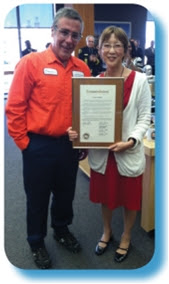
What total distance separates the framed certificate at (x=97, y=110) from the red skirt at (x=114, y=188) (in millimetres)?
167

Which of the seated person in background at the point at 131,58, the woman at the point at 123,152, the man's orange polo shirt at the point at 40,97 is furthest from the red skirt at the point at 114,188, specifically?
the seated person in background at the point at 131,58

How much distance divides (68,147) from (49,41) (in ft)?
1.40

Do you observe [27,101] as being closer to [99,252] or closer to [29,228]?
[29,228]

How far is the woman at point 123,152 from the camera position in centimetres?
99

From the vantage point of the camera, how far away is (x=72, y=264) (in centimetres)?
124

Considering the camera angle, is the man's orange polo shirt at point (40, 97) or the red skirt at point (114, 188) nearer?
the man's orange polo shirt at point (40, 97)

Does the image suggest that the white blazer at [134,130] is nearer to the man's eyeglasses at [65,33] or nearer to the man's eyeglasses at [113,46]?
the man's eyeglasses at [113,46]

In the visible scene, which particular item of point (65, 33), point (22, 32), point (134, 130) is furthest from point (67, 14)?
point (134, 130)

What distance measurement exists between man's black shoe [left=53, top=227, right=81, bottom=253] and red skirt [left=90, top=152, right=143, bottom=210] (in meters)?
0.29

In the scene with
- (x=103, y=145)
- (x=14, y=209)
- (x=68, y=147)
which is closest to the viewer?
(x=103, y=145)

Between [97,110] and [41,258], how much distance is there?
30.3 inches

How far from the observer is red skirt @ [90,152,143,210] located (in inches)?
45.5

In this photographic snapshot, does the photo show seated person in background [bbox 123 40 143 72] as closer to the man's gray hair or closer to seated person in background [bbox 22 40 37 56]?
the man's gray hair

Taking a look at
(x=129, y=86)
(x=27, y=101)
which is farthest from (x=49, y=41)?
(x=129, y=86)
